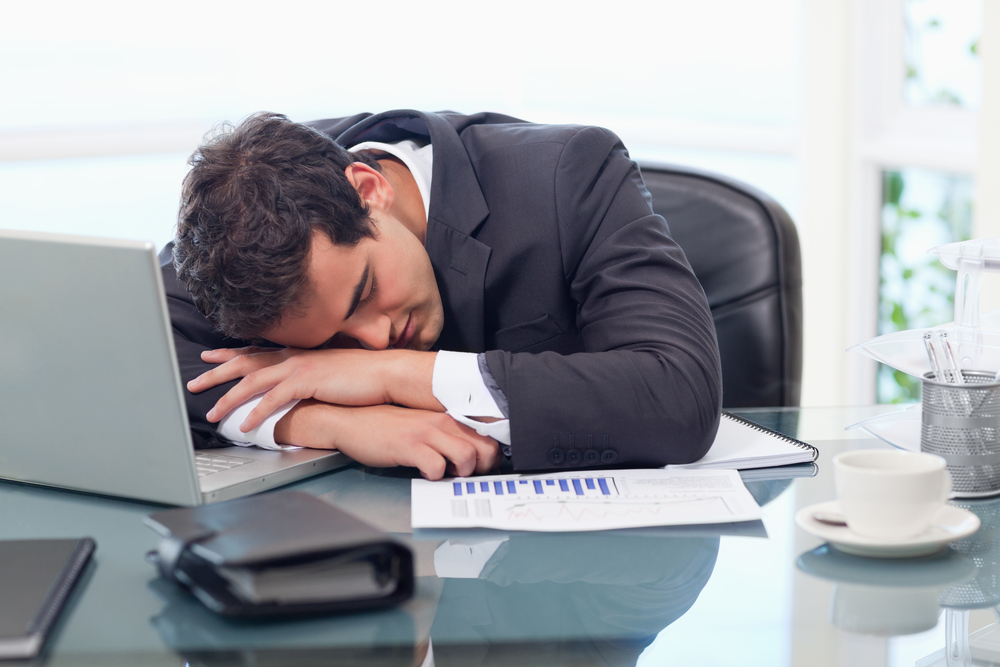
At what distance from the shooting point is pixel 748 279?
1481 millimetres

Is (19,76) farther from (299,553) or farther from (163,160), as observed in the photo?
(299,553)

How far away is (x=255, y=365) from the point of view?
112 centimetres

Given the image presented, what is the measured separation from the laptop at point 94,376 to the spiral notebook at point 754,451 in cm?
48

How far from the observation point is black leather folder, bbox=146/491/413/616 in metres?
0.62

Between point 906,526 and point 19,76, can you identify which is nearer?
point 906,526

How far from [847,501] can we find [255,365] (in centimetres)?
71

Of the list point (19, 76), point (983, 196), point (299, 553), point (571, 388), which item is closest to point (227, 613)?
point (299, 553)

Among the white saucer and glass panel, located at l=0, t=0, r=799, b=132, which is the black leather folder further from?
glass panel, located at l=0, t=0, r=799, b=132

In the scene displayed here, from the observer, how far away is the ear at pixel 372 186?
48.0 inches

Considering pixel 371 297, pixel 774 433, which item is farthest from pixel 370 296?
pixel 774 433

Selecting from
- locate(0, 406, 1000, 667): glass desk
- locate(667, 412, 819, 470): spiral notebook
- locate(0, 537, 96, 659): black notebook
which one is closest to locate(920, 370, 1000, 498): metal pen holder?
locate(0, 406, 1000, 667): glass desk

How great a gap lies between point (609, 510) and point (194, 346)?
627 millimetres

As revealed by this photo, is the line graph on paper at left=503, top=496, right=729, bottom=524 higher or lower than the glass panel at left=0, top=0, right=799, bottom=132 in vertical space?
lower

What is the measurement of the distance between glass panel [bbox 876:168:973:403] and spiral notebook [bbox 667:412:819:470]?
75.7 inches
